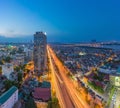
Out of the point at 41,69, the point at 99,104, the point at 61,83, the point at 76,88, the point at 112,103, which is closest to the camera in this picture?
the point at 112,103

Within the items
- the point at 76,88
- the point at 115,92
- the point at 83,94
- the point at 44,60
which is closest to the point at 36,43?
the point at 44,60

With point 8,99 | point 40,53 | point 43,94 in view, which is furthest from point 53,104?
point 40,53

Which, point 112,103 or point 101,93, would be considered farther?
point 101,93

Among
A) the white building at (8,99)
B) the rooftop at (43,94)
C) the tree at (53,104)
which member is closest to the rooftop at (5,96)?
the white building at (8,99)

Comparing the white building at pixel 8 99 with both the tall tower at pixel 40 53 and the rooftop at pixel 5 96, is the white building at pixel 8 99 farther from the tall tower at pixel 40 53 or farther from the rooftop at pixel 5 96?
the tall tower at pixel 40 53

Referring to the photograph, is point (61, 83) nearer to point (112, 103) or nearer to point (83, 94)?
point (83, 94)

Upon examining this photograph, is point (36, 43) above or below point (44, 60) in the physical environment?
above

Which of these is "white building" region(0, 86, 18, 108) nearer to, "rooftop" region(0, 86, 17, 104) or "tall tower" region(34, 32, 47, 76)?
"rooftop" region(0, 86, 17, 104)

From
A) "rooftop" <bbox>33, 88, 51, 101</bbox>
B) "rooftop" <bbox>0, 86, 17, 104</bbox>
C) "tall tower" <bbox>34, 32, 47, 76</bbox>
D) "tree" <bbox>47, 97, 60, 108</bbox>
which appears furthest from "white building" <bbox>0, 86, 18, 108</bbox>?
"tall tower" <bbox>34, 32, 47, 76</bbox>
